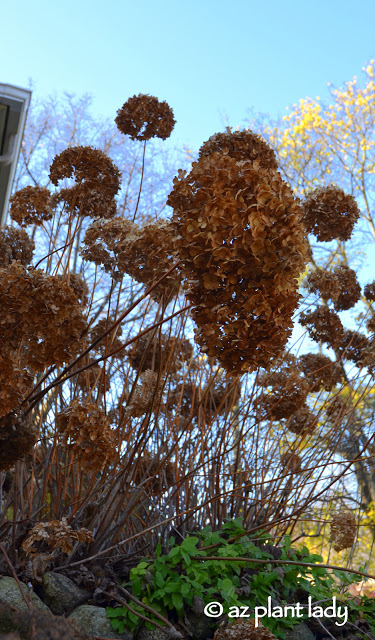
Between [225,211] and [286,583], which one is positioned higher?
[225,211]

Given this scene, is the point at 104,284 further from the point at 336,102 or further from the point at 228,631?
the point at 228,631

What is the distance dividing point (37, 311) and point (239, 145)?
127 cm

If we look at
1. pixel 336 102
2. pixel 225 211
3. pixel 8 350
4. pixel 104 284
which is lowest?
pixel 8 350

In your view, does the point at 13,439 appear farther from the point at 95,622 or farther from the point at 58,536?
the point at 95,622

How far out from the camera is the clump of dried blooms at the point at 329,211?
288 centimetres

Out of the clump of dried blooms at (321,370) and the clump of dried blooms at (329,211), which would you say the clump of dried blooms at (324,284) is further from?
the clump of dried blooms at (321,370)

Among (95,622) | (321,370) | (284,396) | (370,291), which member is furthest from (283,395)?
(95,622)

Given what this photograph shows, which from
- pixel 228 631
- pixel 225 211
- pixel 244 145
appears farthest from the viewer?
pixel 244 145

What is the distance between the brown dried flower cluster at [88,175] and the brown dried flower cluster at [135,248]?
23 cm

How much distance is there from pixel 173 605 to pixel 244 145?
209cm

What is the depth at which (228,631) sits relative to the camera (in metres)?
1.92

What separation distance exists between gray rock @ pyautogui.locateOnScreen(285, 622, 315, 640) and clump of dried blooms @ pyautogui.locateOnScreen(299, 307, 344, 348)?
1652 millimetres

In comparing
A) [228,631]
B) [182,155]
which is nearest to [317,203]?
[228,631]

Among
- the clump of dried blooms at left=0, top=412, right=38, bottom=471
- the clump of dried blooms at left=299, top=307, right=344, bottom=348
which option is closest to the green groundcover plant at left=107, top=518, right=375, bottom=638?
the clump of dried blooms at left=0, top=412, right=38, bottom=471
